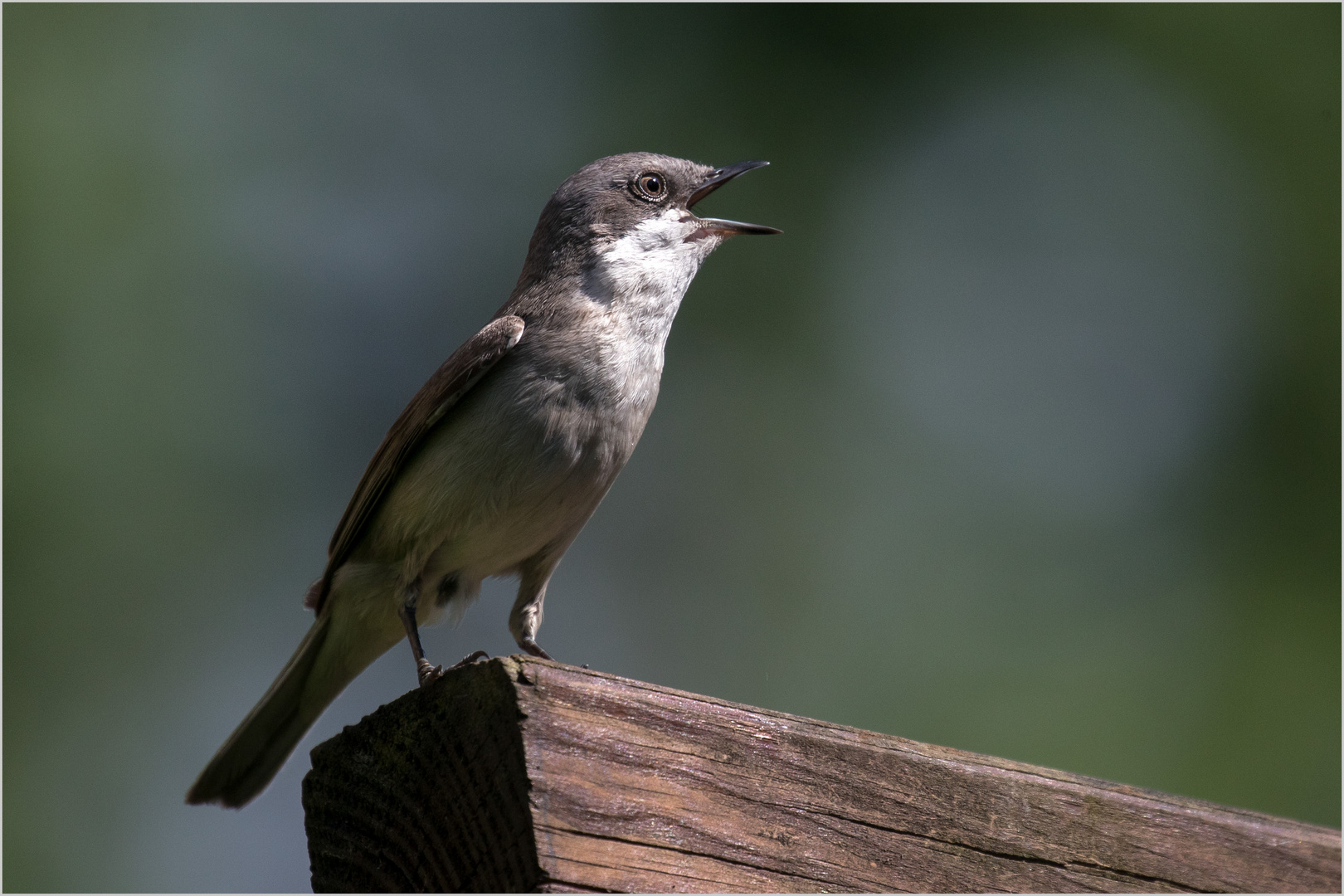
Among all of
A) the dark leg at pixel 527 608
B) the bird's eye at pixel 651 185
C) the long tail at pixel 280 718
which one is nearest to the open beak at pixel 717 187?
the bird's eye at pixel 651 185

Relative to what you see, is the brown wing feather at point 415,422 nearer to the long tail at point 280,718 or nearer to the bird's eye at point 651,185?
the long tail at point 280,718

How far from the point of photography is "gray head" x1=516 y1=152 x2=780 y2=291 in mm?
5168

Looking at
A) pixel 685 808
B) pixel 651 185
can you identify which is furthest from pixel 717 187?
pixel 685 808

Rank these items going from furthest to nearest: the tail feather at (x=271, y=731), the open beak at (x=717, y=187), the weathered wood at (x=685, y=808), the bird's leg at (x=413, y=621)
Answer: the open beak at (x=717, y=187) < the tail feather at (x=271, y=731) < the bird's leg at (x=413, y=621) < the weathered wood at (x=685, y=808)

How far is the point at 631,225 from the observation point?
5.39m

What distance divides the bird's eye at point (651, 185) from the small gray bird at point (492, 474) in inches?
16.5

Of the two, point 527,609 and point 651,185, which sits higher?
point 651,185

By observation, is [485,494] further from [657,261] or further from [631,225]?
[631,225]

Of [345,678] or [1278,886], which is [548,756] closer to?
[1278,886]

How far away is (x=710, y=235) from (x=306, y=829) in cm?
348

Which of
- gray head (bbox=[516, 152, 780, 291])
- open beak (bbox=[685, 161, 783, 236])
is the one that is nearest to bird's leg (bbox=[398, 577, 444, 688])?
gray head (bbox=[516, 152, 780, 291])

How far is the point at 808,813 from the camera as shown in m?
2.53

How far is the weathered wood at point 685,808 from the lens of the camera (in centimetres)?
219

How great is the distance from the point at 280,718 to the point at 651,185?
301 centimetres
